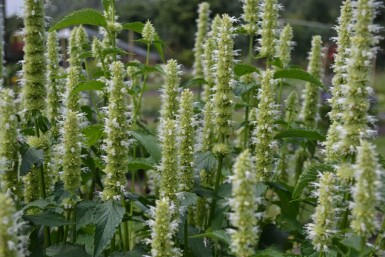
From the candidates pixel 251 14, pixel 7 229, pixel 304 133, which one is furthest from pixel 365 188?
pixel 251 14

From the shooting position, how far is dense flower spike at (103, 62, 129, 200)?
335 centimetres

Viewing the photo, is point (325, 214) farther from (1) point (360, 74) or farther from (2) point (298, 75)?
(2) point (298, 75)

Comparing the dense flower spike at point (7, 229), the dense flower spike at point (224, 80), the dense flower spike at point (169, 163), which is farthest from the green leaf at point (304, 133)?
the dense flower spike at point (7, 229)

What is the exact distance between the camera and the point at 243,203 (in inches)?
100

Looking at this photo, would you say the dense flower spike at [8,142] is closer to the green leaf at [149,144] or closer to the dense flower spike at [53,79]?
the green leaf at [149,144]

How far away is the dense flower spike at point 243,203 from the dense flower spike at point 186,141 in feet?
2.99

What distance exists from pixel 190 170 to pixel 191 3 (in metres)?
32.3

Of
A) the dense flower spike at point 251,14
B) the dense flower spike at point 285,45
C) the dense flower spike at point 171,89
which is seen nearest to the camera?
the dense flower spike at point 171,89

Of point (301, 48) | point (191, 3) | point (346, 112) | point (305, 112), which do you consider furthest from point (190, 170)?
point (191, 3)

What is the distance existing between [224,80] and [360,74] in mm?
1009

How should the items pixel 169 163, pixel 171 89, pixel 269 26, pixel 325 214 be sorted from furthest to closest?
pixel 269 26 < pixel 171 89 < pixel 169 163 < pixel 325 214

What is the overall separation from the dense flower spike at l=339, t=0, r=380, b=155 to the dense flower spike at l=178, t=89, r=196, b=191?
95cm

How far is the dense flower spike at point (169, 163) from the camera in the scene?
126 inches

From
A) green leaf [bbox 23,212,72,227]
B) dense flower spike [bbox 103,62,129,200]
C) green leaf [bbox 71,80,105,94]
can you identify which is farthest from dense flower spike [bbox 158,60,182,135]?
green leaf [bbox 23,212,72,227]
